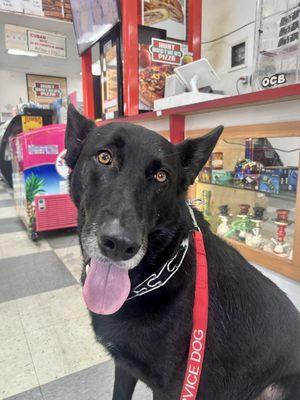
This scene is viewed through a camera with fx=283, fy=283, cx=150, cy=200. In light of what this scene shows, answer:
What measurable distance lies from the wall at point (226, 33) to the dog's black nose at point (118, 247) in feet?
5.91

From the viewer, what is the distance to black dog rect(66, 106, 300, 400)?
61 centimetres

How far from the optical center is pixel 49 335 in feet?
3.94

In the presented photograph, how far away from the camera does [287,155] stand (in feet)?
3.95

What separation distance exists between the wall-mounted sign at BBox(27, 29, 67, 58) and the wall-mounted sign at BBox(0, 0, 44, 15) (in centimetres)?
58

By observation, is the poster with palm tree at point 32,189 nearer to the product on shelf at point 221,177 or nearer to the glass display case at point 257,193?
the glass display case at point 257,193

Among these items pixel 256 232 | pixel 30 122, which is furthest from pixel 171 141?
pixel 30 122

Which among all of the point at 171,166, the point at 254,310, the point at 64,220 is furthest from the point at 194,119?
the point at 64,220

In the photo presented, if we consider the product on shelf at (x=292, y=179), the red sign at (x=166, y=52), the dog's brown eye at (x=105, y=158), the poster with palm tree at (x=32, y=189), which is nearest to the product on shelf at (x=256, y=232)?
the product on shelf at (x=292, y=179)

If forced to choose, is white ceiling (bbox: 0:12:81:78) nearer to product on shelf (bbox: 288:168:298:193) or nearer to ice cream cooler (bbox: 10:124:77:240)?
ice cream cooler (bbox: 10:124:77:240)

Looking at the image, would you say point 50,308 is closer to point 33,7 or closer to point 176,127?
point 176,127

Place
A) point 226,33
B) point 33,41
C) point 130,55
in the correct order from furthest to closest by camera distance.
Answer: point 33,41
point 226,33
point 130,55

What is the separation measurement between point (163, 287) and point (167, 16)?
1946mm

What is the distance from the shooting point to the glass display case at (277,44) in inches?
48.3

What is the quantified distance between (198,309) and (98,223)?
0.98ft
